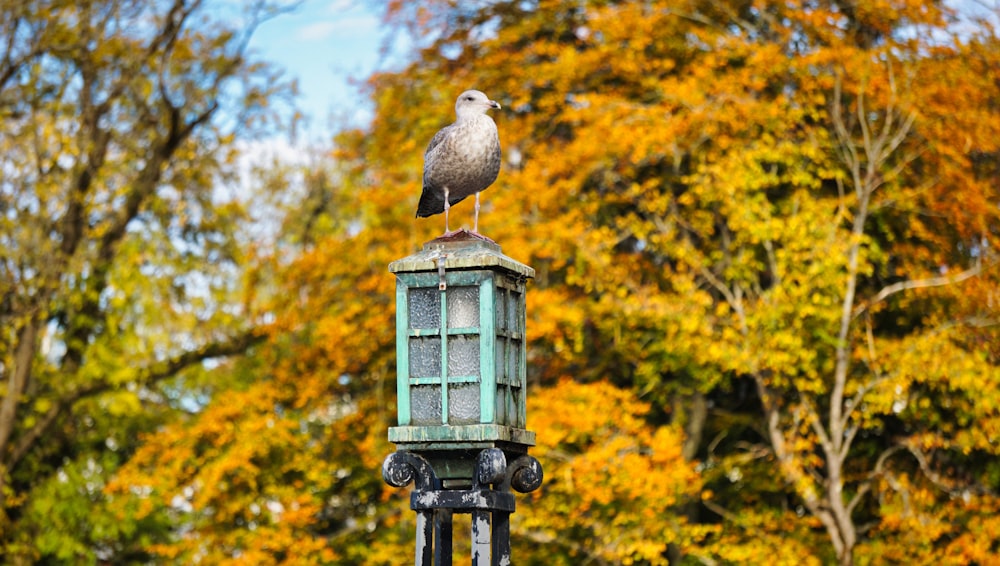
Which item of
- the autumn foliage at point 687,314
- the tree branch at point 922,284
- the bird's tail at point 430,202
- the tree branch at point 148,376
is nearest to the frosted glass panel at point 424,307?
the bird's tail at point 430,202

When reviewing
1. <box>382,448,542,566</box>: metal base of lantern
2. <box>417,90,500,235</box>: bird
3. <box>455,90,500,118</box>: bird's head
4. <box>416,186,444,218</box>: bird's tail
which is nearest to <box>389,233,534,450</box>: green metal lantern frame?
<box>382,448,542,566</box>: metal base of lantern

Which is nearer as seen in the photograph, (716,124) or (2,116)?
(716,124)

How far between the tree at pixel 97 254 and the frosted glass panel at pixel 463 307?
12.5 meters

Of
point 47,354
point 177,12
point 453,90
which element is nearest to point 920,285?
point 453,90

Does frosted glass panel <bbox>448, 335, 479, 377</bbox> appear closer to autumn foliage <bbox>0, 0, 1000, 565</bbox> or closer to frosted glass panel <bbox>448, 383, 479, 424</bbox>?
frosted glass panel <bbox>448, 383, 479, 424</bbox>

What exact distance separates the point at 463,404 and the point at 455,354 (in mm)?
268

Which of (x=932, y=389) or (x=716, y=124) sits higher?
(x=716, y=124)

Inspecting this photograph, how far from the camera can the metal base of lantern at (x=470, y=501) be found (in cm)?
669

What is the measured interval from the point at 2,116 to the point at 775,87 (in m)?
10.7

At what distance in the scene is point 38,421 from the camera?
19156 mm

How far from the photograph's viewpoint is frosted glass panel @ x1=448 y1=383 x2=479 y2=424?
22.3 feet

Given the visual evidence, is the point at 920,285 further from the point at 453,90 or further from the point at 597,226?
the point at 453,90

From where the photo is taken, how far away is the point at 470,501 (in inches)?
264

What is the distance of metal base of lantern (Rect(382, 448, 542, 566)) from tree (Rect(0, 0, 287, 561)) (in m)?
12.4
